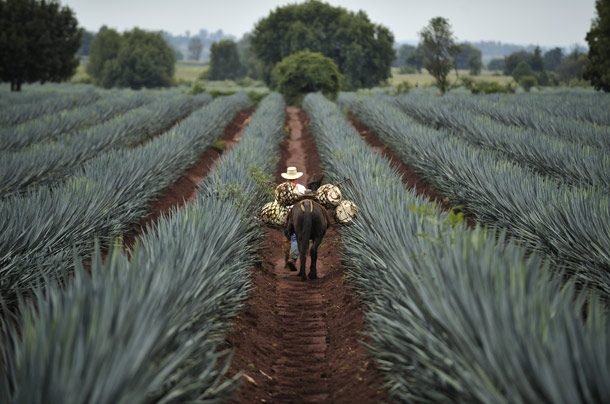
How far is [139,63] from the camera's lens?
79250 millimetres

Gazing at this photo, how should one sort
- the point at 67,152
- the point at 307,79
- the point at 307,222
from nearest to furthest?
1. the point at 307,222
2. the point at 67,152
3. the point at 307,79

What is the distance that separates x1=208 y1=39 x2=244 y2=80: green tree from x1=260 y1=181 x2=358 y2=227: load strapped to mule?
105 m

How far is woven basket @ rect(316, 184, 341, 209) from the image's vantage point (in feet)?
30.7

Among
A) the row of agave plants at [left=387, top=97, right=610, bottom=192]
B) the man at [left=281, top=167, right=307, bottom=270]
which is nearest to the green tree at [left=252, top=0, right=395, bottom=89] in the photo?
the row of agave plants at [left=387, top=97, right=610, bottom=192]

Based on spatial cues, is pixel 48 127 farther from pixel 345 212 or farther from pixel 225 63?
pixel 225 63

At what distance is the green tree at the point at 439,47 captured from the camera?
4169cm

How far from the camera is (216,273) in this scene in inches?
247

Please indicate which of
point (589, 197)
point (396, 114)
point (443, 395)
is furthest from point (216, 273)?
point (396, 114)

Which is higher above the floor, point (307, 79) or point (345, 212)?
point (307, 79)

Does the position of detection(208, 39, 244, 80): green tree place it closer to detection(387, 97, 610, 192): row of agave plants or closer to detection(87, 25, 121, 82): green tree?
detection(87, 25, 121, 82): green tree

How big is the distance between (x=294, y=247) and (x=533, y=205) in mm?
3342

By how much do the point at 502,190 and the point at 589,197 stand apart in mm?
1498

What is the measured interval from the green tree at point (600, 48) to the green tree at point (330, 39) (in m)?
35.3

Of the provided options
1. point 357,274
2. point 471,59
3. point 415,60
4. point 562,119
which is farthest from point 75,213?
point 415,60
